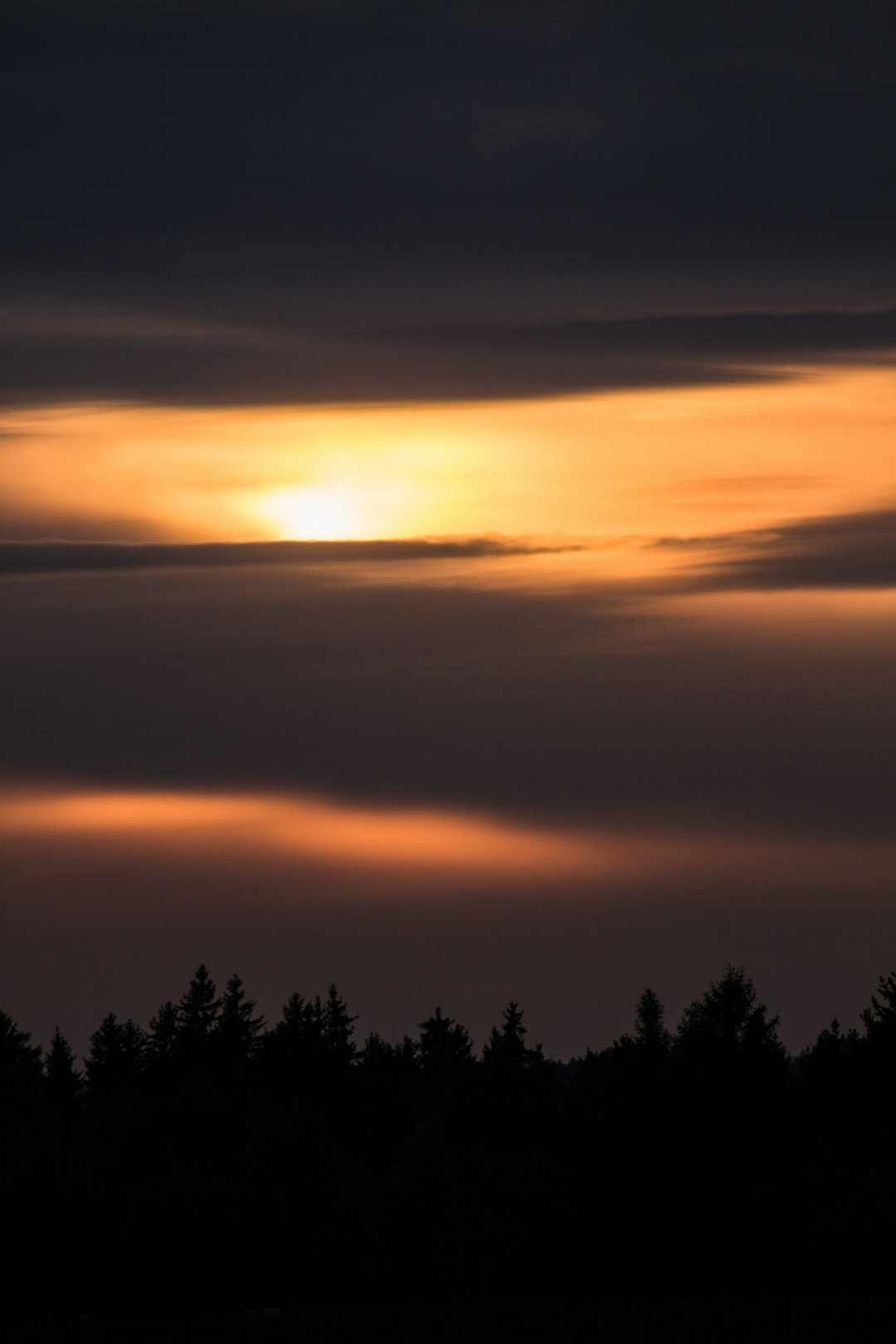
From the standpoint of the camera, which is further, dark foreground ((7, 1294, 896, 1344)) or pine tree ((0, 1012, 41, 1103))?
pine tree ((0, 1012, 41, 1103))

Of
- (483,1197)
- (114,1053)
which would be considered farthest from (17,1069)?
(483,1197)

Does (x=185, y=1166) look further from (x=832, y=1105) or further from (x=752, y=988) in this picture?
(x=752, y=988)

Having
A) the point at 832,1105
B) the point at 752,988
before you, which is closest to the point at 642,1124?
the point at 832,1105

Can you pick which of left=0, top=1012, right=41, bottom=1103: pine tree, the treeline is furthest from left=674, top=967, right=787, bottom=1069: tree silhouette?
left=0, top=1012, right=41, bottom=1103: pine tree

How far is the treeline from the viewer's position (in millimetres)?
91375

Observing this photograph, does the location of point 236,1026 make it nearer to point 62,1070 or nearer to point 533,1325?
point 62,1070

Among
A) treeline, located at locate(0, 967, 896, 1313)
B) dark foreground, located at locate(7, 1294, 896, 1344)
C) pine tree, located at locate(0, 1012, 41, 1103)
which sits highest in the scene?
pine tree, located at locate(0, 1012, 41, 1103)

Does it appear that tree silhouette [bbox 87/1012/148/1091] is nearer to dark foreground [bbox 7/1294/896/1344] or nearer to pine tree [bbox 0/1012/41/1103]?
pine tree [bbox 0/1012/41/1103]

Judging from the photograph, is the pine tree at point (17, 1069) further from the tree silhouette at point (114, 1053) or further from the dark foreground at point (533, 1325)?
the dark foreground at point (533, 1325)

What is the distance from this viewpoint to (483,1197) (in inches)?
3718

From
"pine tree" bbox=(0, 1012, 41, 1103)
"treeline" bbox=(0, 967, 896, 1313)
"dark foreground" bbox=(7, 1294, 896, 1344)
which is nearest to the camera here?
"dark foreground" bbox=(7, 1294, 896, 1344)

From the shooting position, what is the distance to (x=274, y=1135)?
4471 inches

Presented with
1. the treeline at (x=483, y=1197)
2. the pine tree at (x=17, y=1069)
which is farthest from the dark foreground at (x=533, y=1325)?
the pine tree at (x=17, y=1069)

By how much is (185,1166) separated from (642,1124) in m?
26.1
